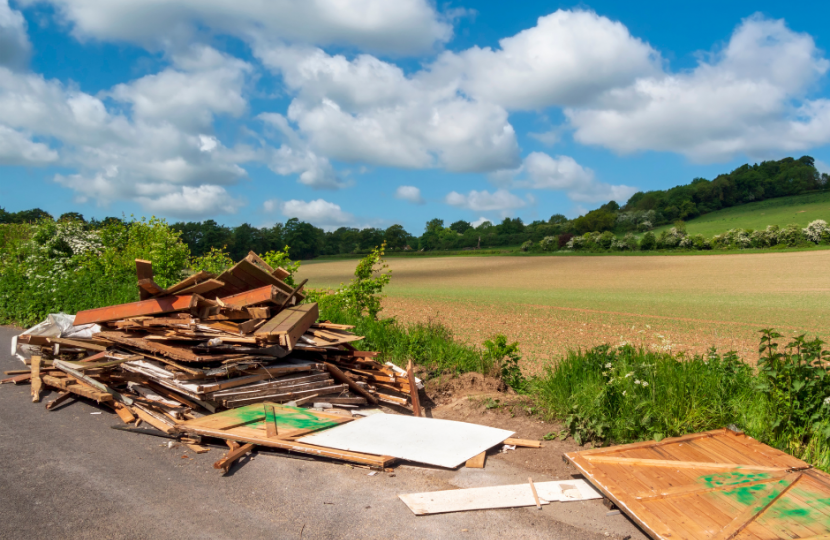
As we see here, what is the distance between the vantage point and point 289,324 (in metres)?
6.96

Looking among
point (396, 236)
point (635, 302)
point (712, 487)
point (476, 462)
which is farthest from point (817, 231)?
point (476, 462)

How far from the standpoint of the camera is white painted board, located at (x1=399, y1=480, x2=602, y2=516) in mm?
4066

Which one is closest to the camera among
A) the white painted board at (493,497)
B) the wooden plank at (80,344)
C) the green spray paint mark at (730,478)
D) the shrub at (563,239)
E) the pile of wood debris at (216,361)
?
the white painted board at (493,497)

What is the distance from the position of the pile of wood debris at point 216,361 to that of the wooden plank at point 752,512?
4018 millimetres

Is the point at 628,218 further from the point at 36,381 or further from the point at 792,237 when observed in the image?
the point at 36,381

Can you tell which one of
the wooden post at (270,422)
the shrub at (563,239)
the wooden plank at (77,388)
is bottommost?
the wooden post at (270,422)

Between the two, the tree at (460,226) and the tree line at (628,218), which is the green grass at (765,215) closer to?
the tree line at (628,218)

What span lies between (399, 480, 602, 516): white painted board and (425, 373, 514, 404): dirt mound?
3.19m

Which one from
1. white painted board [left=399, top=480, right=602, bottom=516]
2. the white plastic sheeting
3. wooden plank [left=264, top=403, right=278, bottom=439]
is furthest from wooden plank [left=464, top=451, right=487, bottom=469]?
the white plastic sheeting

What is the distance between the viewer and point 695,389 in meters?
5.61

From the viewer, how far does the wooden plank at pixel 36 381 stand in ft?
24.5

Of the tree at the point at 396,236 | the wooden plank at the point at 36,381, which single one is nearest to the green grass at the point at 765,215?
the tree at the point at 396,236

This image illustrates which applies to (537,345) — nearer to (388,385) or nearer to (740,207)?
(388,385)

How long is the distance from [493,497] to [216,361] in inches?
159
